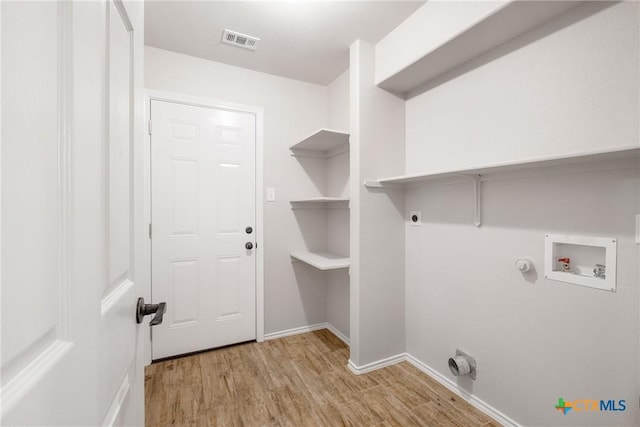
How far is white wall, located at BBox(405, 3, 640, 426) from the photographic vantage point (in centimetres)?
112

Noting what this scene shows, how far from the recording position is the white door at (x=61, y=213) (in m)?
0.27

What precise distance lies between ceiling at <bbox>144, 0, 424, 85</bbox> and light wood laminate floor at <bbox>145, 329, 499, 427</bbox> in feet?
8.16

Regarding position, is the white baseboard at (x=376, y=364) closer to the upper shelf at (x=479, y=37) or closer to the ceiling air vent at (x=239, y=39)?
the upper shelf at (x=479, y=37)

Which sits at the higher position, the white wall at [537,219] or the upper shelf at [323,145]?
the upper shelf at [323,145]

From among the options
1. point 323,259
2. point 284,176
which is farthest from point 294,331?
point 284,176

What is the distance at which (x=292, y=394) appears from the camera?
177 centimetres

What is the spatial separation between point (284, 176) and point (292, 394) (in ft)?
5.79

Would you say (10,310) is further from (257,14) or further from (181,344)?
(181,344)

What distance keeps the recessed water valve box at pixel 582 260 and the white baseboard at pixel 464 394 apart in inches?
33.6

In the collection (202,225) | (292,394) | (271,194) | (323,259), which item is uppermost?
(271,194)

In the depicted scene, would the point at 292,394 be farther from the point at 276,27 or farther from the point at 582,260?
the point at 276,27

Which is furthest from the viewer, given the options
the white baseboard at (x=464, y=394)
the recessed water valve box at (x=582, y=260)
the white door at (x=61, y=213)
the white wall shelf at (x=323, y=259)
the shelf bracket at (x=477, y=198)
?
the white wall shelf at (x=323, y=259)

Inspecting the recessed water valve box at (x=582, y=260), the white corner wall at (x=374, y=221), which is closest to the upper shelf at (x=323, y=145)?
the white corner wall at (x=374, y=221)

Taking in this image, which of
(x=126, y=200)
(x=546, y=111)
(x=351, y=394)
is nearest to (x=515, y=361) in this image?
(x=351, y=394)
